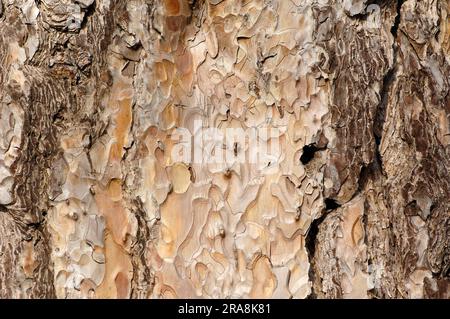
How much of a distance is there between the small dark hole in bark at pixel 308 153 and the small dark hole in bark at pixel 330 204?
0.26ft

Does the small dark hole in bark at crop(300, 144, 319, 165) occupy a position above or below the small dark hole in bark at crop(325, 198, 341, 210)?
above

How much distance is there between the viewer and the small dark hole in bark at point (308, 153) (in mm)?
1118

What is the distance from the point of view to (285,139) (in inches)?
44.4

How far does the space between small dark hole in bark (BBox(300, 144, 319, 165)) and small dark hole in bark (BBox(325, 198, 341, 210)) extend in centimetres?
8

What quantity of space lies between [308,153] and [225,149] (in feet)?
0.49

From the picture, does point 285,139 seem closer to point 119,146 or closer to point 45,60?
point 119,146

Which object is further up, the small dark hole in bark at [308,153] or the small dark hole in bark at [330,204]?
the small dark hole in bark at [308,153]

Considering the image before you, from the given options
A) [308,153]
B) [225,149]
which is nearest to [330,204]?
[308,153]

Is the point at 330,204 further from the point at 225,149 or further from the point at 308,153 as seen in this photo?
the point at 225,149

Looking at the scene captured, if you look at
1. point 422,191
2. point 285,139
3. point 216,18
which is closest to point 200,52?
point 216,18

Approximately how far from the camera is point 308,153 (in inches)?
44.2

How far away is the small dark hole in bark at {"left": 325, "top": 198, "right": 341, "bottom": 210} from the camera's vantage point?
3.70ft

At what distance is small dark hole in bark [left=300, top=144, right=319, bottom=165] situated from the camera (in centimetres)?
112

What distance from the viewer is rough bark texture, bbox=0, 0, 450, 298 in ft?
3.69
